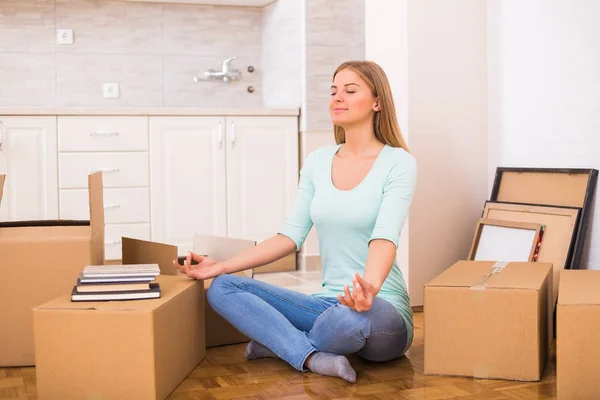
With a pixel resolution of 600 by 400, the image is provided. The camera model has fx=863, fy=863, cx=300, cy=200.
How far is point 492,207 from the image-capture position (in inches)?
135

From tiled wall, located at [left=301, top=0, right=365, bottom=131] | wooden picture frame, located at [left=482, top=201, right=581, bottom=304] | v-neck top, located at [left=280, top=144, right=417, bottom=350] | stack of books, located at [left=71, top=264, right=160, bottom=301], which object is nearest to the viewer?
stack of books, located at [left=71, top=264, right=160, bottom=301]

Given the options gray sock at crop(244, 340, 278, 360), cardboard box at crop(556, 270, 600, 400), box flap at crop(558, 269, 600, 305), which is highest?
box flap at crop(558, 269, 600, 305)

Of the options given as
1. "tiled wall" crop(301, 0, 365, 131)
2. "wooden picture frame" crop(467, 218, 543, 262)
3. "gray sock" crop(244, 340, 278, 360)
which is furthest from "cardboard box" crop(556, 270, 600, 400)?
"tiled wall" crop(301, 0, 365, 131)

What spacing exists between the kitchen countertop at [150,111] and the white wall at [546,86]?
1.48m

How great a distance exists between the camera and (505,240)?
331cm

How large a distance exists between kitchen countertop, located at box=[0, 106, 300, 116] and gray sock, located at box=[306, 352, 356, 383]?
242cm

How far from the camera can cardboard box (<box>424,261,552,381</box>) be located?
236cm

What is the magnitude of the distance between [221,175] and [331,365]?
243 cm

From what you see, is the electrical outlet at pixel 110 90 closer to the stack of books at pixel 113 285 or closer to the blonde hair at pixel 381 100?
the blonde hair at pixel 381 100

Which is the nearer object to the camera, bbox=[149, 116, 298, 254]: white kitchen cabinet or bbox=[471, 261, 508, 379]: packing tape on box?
bbox=[471, 261, 508, 379]: packing tape on box

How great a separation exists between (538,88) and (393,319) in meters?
1.35

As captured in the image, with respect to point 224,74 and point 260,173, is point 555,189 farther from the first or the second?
point 224,74

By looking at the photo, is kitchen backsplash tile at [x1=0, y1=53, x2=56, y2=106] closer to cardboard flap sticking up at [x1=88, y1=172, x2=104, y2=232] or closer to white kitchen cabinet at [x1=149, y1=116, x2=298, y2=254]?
white kitchen cabinet at [x1=149, y1=116, x2=298, y2=254]

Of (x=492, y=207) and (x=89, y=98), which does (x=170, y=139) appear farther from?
(x=492, y=207)
